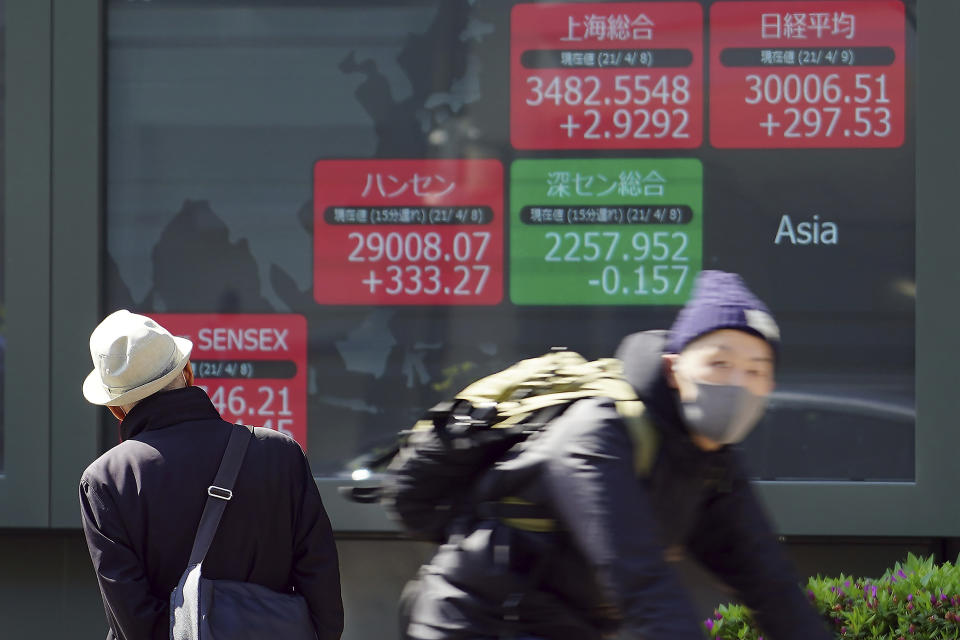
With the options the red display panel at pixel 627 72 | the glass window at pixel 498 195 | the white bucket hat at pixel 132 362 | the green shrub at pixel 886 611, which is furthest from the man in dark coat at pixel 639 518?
the red display panel at pixel 627 72

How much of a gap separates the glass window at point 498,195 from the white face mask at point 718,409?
9.52 feet

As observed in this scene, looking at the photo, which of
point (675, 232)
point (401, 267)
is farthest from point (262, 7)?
point (675, 232)

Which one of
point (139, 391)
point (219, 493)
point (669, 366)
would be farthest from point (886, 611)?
point (139, 391)

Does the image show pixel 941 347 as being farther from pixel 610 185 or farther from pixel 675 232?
pixel 610 185

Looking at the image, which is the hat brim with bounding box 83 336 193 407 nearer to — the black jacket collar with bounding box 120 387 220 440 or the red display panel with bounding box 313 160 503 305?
the black jacket collar with bounding box 120 387 220 440

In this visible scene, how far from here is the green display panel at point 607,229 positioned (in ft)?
16.1

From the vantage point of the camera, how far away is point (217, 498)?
283 cm

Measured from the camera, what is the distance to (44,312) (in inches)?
196

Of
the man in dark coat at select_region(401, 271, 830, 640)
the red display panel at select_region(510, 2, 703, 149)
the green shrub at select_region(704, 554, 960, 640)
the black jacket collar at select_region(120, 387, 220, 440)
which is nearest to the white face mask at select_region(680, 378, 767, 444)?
the man in dark coat at select_region(401, 271, 830, 640)

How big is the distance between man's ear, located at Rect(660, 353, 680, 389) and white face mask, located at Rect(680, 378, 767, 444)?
0.16ft

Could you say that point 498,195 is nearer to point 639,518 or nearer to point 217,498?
point 217,498

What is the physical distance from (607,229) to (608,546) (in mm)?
3173

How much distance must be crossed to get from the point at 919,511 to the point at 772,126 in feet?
5.76

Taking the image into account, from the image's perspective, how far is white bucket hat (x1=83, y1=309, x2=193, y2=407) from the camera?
2.96m
